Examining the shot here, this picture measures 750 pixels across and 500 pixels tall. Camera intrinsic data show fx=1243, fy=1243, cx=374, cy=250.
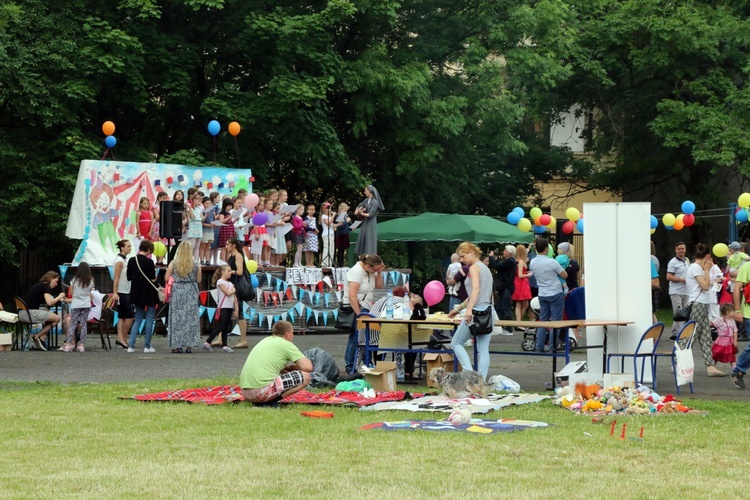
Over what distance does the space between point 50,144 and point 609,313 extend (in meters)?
19.0

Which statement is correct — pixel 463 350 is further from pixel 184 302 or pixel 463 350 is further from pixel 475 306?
pixel 184 302

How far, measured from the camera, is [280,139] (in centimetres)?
3316

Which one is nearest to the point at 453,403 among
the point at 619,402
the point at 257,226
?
the point at 619,402

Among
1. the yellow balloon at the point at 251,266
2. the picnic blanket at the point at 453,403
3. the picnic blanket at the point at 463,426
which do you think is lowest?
the picnic blanket at the point at 463,426

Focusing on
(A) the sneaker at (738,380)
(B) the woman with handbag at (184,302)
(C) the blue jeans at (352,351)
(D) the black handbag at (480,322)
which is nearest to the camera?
(D) the black handbag at (480,322)

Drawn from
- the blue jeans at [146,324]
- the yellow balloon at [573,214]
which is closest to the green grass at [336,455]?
the blue jeans at [146,324]

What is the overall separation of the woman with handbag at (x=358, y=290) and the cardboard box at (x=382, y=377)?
1.45 meters

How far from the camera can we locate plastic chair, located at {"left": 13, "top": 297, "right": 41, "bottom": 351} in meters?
21.3

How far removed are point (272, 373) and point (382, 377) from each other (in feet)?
6.83

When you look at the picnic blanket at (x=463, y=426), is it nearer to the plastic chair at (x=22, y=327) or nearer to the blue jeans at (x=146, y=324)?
the blue jeans at (x=146, y=324)

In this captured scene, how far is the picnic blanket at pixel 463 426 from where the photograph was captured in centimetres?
1120

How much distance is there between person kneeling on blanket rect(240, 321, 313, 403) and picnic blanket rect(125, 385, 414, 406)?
0.77 feet

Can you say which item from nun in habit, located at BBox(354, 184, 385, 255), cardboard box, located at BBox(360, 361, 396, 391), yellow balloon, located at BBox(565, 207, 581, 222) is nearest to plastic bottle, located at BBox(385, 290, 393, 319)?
cardboard box, located at BBox(360, 361, 396, 391)

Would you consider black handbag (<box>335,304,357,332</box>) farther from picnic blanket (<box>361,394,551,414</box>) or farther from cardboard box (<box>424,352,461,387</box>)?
picnic blanket (<box>361,394,551,414</box>)
